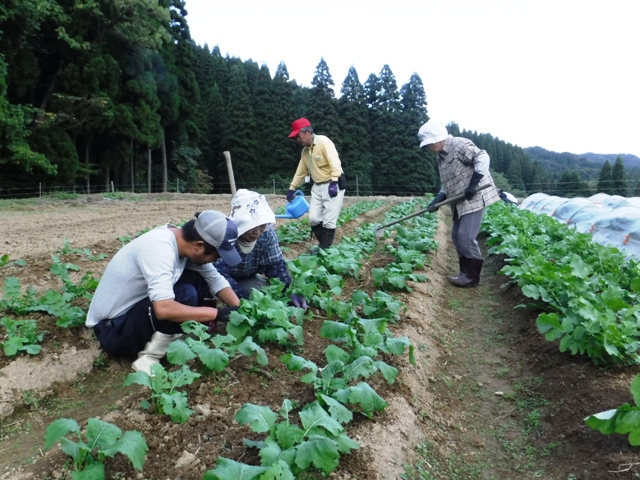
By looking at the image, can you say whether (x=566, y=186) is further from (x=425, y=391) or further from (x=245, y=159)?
(x=425, y=391)

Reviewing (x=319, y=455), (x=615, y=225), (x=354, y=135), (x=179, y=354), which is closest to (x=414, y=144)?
(x=354, y=135)

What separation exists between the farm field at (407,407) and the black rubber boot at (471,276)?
1401 millimetres

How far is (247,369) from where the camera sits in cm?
291

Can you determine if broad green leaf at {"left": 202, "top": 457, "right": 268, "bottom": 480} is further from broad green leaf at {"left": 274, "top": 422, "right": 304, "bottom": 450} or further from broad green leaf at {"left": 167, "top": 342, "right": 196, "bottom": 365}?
broad green leaf at {"left": 167, "top": 342, "right": 196, "bottom": 365}

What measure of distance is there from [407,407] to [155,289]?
1.60 m

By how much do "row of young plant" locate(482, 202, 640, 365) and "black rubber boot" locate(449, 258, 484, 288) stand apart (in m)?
0.54

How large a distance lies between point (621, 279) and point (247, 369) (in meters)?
3.79

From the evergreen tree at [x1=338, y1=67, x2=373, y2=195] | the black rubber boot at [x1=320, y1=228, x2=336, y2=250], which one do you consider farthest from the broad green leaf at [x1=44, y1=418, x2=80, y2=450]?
the evergreen tree at [x1=338, y1=67, x2=373, y2=195]

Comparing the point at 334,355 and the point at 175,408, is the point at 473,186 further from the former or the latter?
the point at 175,408

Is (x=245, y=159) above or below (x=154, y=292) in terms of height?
above

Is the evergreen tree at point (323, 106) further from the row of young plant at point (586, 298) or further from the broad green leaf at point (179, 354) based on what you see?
the broad green leaf at point (179, 354)

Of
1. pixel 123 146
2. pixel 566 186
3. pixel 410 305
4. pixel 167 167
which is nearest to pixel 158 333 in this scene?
pixel 410 305

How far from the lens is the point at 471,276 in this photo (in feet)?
20.4

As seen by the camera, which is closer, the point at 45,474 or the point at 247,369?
the point at 45,474
